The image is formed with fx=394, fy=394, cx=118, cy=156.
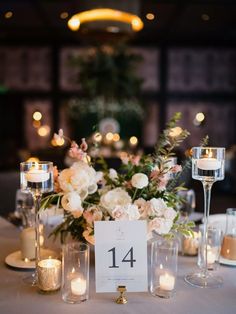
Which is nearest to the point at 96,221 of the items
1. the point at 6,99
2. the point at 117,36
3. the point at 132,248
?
the point at 132,248

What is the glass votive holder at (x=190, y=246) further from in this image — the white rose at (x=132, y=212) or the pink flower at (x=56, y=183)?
the pink flower at (x=56, y=183)

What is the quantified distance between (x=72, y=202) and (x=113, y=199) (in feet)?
0.41

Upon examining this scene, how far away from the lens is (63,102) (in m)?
7.71

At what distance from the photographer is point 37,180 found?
1.17 metres

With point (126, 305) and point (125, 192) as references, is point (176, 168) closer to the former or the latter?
point (125, 192)

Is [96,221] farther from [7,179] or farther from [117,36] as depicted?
[117,36]

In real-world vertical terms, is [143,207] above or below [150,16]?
below

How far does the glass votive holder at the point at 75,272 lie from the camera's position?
1057mm

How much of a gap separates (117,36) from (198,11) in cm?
129

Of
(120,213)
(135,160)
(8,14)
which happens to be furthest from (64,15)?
(120,213)

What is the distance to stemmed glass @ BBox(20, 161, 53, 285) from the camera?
1168mm

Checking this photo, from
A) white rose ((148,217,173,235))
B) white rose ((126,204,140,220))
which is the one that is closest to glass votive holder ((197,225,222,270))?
white rose ((148,217,173,235))

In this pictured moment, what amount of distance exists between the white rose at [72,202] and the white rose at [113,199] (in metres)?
0.07

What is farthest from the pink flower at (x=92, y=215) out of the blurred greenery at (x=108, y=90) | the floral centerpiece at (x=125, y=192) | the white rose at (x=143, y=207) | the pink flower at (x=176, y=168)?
the blurred greenery at (x=108, y=90)
